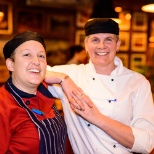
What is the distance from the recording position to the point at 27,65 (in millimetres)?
1715

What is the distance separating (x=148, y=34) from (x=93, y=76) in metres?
4.74

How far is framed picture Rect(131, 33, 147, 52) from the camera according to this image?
6.46m

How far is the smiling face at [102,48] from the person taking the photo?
203 cm

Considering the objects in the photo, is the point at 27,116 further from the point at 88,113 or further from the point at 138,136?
the point at 138,136

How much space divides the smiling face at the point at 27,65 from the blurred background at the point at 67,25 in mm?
3207

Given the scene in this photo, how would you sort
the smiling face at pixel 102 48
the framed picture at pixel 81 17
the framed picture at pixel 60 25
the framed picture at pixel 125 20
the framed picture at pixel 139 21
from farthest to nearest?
the framed picture at pixel 139 21
the framed picture at pixel 125 20
the framed picture at pixel 81 17
the framed picture at pixel 60 25
the smiling face at pixel 102 48

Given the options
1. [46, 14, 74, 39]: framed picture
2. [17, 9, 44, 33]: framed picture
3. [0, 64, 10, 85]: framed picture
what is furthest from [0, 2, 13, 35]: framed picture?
[46, 14, 74, 39]: framed picture

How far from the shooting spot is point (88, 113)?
1.82m

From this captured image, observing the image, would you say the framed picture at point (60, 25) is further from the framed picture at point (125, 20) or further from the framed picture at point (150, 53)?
the framed picture at point (150, 53)

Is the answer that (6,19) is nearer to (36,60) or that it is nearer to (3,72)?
(3,72)

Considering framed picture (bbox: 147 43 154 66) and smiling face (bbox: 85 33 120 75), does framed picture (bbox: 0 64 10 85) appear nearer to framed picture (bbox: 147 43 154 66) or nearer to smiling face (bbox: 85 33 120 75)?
framed picture (bbox: 147 43 154 66)

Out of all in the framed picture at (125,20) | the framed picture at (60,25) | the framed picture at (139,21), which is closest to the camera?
the framed picture at (60,25)

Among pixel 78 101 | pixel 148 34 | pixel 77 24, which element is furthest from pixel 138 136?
pixel 148 34

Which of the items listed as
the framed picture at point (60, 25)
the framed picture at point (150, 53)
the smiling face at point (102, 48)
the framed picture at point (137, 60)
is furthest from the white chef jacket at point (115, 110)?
the framed picture at point (150, 53)
